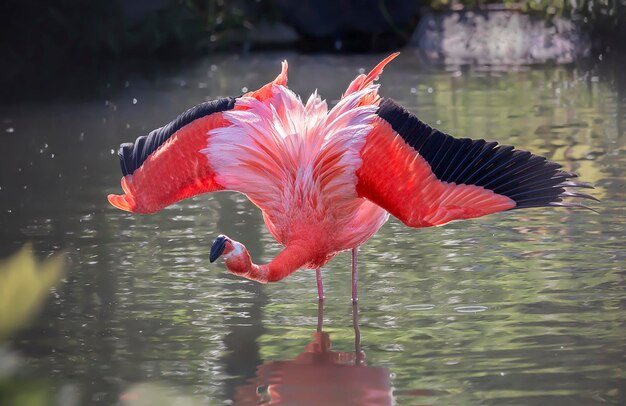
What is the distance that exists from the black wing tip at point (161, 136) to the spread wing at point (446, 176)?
69cm

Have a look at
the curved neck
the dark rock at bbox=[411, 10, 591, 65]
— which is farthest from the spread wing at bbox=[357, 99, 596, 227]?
the dark rock at bbox=[411, 10, 591, 65]

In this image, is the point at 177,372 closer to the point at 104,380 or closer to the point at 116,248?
the point at 104,380

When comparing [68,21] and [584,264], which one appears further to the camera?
[68,21]

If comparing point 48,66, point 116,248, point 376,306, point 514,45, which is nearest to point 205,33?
point 48,66

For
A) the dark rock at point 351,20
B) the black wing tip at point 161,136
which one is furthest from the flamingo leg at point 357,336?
the dark rock at point 351,20

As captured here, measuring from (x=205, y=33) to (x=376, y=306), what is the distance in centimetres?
1064

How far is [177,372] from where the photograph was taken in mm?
4480

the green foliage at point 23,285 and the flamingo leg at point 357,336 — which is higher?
the green foliage at point 23,285

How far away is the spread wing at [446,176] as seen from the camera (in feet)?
15.1

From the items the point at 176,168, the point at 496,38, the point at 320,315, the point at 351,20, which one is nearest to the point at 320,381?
the point at 320,315

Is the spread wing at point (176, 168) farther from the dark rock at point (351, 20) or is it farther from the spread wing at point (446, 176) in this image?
the dark rock at point (351, 20)

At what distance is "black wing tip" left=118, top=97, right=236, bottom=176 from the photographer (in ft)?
17.0

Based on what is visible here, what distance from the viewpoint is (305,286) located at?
556cm

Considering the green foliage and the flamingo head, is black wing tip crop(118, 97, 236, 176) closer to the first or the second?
the green foliage
